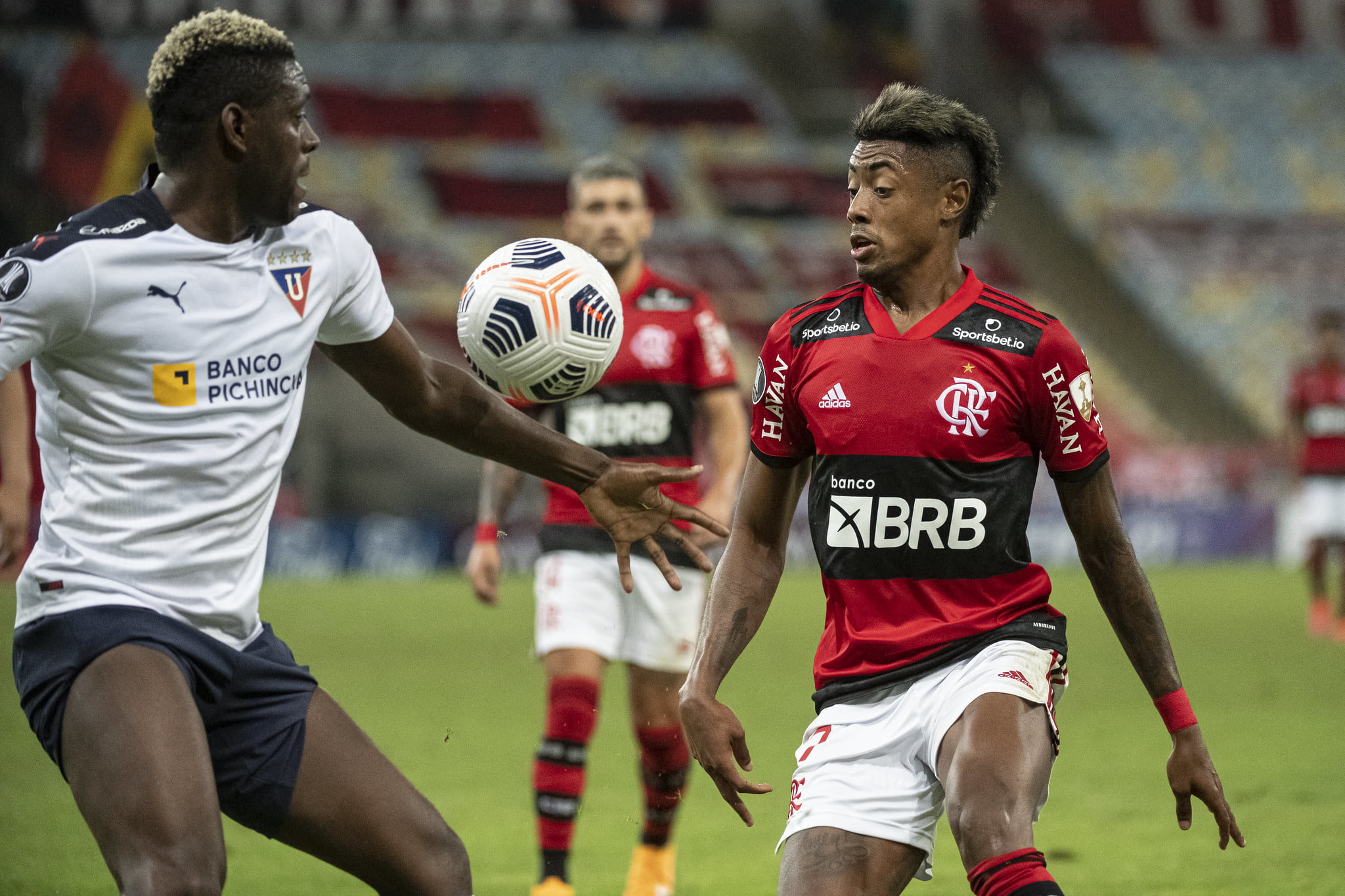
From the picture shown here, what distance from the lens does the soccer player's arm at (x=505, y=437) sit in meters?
3.59

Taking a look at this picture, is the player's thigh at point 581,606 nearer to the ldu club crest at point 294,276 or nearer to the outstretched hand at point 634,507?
the outstretched hand at point 634,507

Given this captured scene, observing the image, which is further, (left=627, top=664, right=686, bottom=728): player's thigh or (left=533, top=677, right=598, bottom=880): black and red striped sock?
(left=627, top=664, right=686, bottom=728): player's thigh

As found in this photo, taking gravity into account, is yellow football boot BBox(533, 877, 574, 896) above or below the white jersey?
below

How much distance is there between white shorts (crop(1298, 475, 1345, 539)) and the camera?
535 inches

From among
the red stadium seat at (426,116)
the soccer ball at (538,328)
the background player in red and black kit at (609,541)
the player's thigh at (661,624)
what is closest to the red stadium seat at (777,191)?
the red stadium seat at (426,116)

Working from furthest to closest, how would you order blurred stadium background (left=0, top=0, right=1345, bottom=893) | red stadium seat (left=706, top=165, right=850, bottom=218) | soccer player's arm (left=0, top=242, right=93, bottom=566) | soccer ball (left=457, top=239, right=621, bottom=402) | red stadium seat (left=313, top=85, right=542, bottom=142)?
red stadium seat (left=706, top=165, right=850, bottom=218)
red stadium seat (left=313, top=85, right=542, bottom=142)
blurred stadium background (left=0, top=0, right=1345, bottom=893)
soccer ball (left=457, top=239, right=621, bottom=402)
soccer player's arm (left=0, top=242, right=93, bottom=566)

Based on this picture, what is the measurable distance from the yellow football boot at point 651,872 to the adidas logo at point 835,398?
255 centimetres

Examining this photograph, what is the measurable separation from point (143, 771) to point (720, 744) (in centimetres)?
124

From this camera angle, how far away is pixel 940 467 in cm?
350

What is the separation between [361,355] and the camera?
3.57 m

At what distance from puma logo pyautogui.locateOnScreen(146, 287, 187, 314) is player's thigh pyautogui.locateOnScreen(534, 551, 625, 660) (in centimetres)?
286

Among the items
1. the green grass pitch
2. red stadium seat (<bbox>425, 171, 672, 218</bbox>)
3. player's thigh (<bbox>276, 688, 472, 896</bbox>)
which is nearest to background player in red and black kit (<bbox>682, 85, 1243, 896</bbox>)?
player's thigh (<bbox>276, 688, 472, 896</bbox>)

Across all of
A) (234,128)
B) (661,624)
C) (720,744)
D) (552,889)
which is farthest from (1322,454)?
(234,128)

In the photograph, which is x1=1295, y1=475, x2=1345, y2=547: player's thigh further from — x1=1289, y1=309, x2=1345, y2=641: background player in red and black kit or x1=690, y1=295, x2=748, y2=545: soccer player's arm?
x1=690, y1=295, x2=748, y2=545: soccer player's arm
